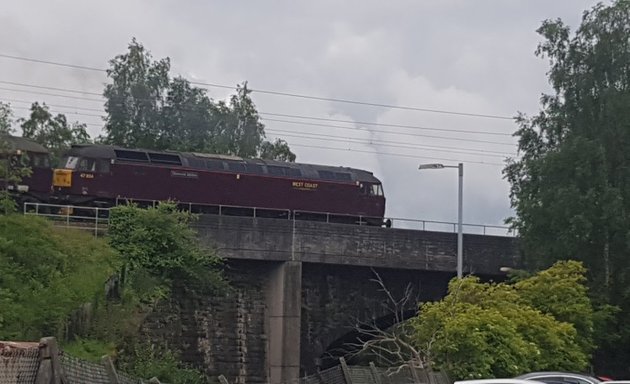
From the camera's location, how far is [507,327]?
30.5 m

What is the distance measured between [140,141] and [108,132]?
2.40m

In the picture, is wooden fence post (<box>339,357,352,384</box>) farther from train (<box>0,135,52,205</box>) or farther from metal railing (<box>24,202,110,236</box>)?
train (<box>0,135,52,205</box>)

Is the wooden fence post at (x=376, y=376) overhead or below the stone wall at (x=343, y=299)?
below

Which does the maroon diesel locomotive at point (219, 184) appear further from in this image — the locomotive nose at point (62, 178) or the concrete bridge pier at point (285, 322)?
the concrete bridge pier at point (285, 322)

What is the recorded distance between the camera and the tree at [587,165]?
42219 mm

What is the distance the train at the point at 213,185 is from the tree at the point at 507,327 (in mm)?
Result: 15007

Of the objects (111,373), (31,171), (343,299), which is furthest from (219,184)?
(111,373)

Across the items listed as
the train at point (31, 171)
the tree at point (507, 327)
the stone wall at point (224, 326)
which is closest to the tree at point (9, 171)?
the train at point (31, 171)

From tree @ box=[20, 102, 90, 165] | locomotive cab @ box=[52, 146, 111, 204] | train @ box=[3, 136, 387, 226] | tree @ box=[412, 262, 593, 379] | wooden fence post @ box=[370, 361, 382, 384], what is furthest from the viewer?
tree @ box=[20, 102, 90, 165]

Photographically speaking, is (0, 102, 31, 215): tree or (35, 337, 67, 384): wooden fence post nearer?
(35, 337, 67, 384): wooden fence post

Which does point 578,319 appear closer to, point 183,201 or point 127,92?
point 183,201

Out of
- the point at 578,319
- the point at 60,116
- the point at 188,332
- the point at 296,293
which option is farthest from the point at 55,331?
the point at 60,116

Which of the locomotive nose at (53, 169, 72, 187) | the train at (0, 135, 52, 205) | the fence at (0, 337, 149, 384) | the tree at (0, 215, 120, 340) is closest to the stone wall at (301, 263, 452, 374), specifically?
the tree at (0, 215, 120, 340)

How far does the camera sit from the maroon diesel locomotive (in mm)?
47000
